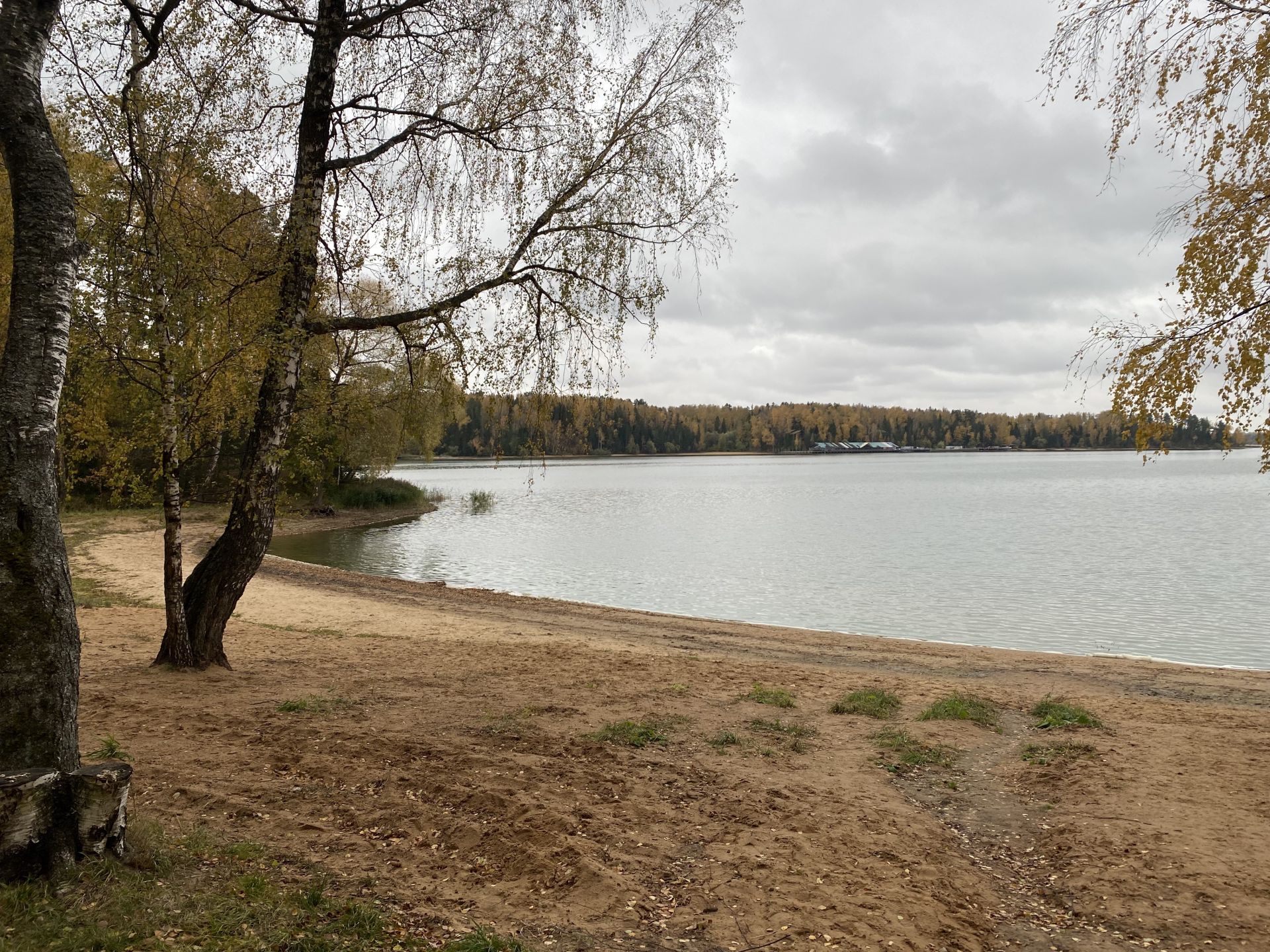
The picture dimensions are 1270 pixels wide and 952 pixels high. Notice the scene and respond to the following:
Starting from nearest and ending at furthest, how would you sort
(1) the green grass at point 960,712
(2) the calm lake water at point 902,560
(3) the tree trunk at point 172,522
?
(3) the tree trunk at point 172,522, (1) the green grass at point 960,712, (2) the calm lake water at point 902,560

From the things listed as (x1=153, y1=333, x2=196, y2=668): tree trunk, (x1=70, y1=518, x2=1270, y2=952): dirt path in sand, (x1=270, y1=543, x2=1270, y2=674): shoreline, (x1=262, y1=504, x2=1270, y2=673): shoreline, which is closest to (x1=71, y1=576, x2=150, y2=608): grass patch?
(x1=262, y1=504, x2=1270, y2=673): shoreline

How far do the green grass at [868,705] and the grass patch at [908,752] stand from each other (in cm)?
81

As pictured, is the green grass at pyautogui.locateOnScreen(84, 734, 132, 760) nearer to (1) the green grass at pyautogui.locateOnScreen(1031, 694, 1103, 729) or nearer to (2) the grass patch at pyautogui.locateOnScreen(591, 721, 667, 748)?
(2) the grass patch at pyautogui.locateOnScreen(591, 721, 667, 748)

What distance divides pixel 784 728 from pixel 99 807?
6.16m

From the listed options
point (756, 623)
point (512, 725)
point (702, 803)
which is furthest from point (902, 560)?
point (702, 803)

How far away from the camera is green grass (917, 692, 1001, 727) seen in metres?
8.87

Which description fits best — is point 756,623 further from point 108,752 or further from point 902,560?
point 108,752

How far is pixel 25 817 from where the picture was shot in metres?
3.79

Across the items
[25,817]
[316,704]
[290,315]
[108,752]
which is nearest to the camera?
[25,817]

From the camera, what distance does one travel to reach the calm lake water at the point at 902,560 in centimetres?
1909

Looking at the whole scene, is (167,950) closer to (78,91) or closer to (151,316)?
(151,316)

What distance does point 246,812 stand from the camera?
519 centimetres

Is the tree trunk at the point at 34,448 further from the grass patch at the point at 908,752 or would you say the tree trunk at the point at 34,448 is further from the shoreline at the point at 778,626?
the shoreline at the point at 778,626

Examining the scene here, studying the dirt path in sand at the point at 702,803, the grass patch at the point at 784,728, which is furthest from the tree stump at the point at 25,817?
the grass patch at the point at 784,728
